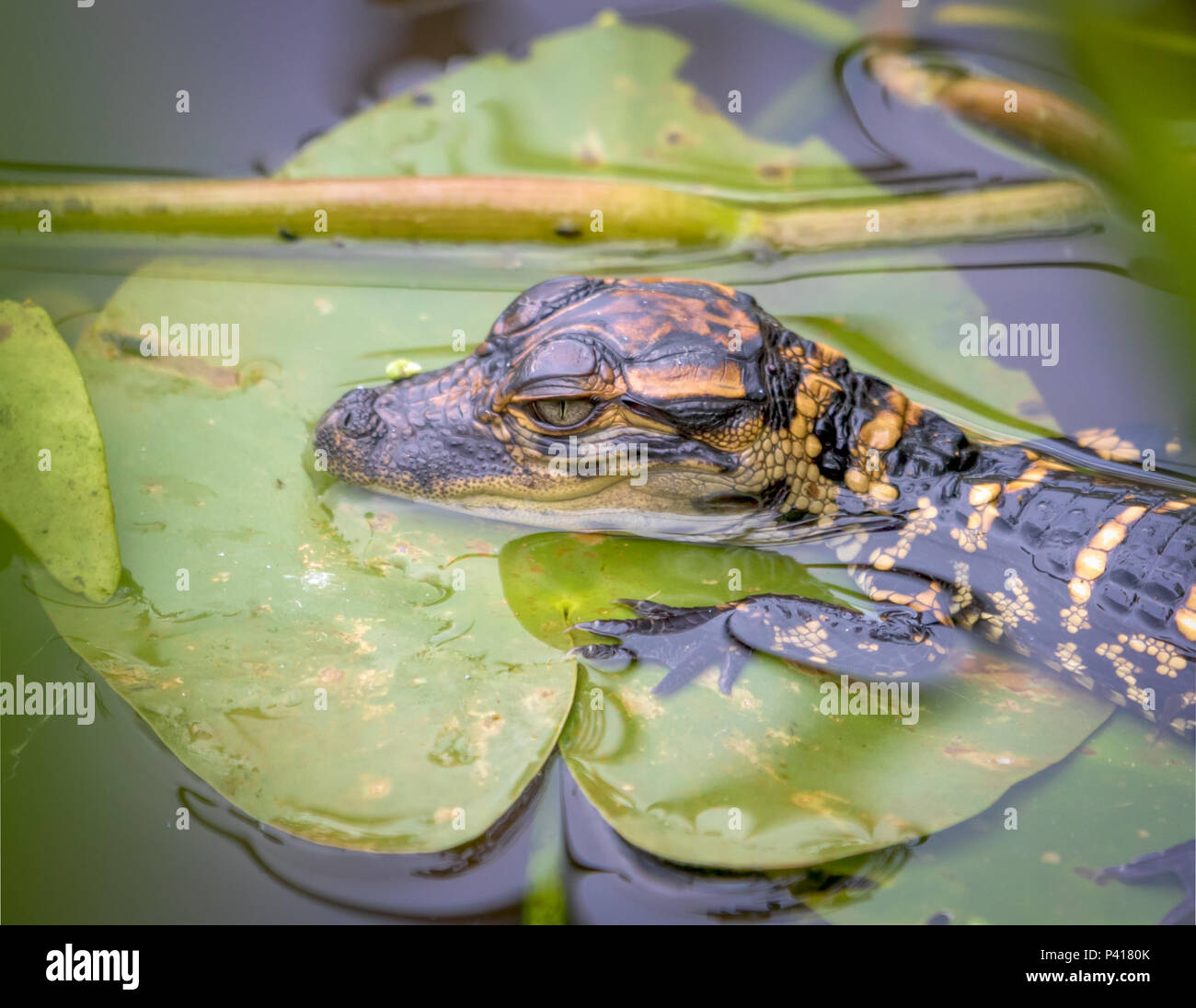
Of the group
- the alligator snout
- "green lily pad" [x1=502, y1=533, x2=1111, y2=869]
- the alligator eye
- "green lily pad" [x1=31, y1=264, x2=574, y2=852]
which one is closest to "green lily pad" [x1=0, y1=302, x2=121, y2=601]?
"green lily pad" [x1=31, y1=264, x2=574, y2=852]

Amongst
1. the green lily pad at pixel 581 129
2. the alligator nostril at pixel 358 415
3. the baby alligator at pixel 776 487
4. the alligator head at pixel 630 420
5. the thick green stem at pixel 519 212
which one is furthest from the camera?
the green lily pad at pixel 581 129

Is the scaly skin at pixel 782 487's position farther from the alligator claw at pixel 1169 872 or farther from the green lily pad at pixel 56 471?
the green lily pad at pixel 56 471

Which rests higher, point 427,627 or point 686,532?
point 686,532

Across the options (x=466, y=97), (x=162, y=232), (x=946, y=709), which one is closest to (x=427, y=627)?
(x=946, y=709)

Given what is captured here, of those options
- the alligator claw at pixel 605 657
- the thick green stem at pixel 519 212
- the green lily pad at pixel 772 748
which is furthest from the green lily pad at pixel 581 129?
the alligator claw at pixel 605 657

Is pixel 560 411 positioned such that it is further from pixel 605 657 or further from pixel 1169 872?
pixel 1169 872

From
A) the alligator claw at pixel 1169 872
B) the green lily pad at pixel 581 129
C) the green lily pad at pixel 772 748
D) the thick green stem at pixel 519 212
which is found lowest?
the alligator claw at pixel 1169 872

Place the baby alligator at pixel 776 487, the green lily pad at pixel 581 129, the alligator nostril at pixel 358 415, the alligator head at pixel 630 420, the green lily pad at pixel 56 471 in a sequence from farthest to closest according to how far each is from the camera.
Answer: the green lily pad at pixel 581 129
the alligator nostril at pixel 358 415
the alligator head at pixel 630 420
the baby alligator at pixel 776 487
the green lily pad at pixel 56 471
